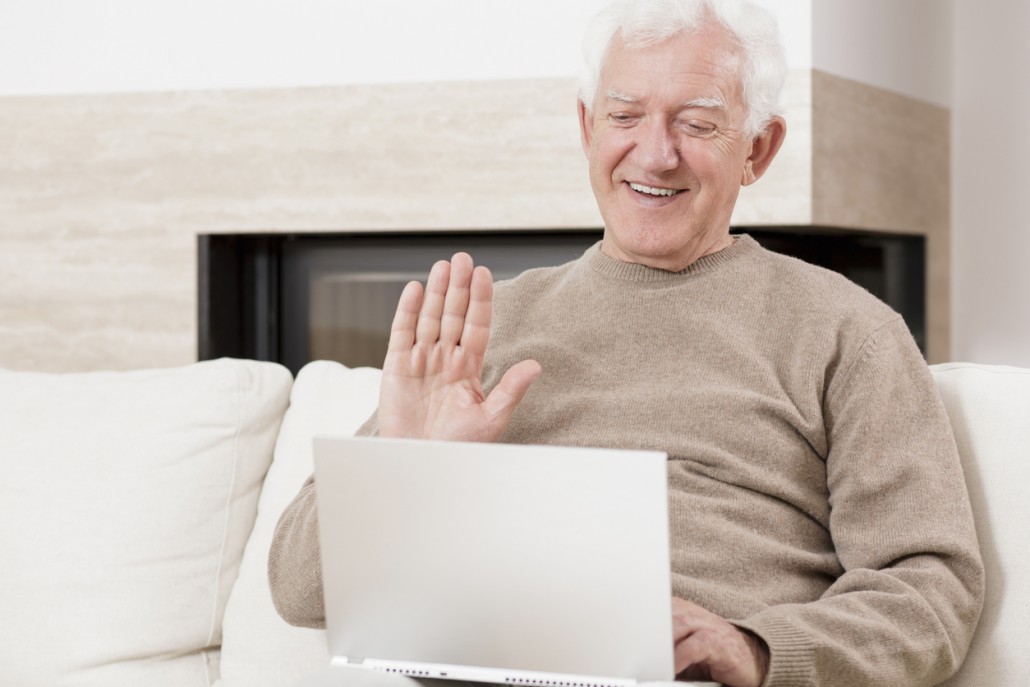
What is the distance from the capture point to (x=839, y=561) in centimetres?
150

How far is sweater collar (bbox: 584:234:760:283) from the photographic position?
63.8 inches

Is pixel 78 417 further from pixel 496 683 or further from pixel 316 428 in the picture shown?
pixel 496 683

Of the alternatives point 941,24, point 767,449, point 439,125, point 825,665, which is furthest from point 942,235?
point 825,665

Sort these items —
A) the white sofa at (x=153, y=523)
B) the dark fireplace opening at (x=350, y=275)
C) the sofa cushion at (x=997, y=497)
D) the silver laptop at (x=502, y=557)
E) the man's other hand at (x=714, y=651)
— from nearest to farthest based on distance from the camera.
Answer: the silver laptop at (x=502, y=557)
the man's other hand at (x=714, y=651)
the sofa cushion at (x=997, y=497)
the white sofa at (x=153, y=523)
the dark fireplace opening at (x=350, y=275)

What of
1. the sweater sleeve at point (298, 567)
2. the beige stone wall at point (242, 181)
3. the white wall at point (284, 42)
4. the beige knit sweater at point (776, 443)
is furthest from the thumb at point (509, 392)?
the white wall at point (284, 42)

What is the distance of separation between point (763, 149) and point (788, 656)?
0.68 meters

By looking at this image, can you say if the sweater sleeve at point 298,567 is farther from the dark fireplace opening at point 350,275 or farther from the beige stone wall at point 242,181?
the dark fireplace opening at point 350,275

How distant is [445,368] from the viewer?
148 centimetres

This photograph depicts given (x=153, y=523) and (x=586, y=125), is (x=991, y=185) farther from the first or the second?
(x=153, y=523)

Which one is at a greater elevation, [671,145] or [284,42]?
[284,42]

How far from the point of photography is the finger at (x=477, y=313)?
1.46 m

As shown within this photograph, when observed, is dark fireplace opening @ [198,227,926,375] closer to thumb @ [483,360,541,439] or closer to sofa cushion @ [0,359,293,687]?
sofa cushion @ [0,359,293,687]

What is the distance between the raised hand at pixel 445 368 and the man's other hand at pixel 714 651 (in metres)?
0.30

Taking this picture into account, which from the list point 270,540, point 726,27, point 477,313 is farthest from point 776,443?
point 270,540
